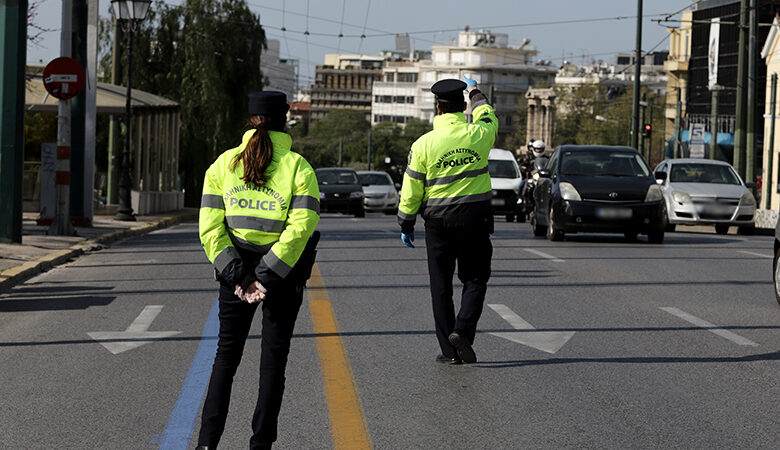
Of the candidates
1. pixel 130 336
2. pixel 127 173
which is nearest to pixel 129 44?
pixel 127 173

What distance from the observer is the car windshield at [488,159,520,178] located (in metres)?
35.9

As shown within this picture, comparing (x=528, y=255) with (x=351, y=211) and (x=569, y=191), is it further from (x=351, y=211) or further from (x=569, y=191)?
(x=351, y=211)

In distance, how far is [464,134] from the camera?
27.2 ft

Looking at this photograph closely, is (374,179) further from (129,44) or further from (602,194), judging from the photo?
(602,194)

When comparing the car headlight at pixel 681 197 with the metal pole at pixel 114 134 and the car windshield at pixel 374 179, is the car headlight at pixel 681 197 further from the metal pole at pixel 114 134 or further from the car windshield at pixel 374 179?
the car windshield at pixel 374 179

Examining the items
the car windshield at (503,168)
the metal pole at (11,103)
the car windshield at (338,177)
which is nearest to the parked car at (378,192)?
the car windshield at (338,177)

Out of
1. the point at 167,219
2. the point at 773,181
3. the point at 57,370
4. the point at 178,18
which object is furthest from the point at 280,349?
the point at 773,181

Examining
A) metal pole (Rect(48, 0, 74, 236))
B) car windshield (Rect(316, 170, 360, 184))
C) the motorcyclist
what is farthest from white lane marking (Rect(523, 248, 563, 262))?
car windshield (Rect(316, 170, 360, 184))

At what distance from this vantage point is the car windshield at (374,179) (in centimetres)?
4484

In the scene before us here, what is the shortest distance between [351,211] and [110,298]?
25.7 metres

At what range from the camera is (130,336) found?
10.0 m

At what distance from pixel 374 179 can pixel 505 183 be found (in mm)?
10641

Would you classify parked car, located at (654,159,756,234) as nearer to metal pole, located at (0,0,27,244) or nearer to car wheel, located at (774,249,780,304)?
metal pole, located at (0,0,27,244)

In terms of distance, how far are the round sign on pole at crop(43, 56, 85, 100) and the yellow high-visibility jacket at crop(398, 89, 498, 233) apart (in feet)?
46.7
